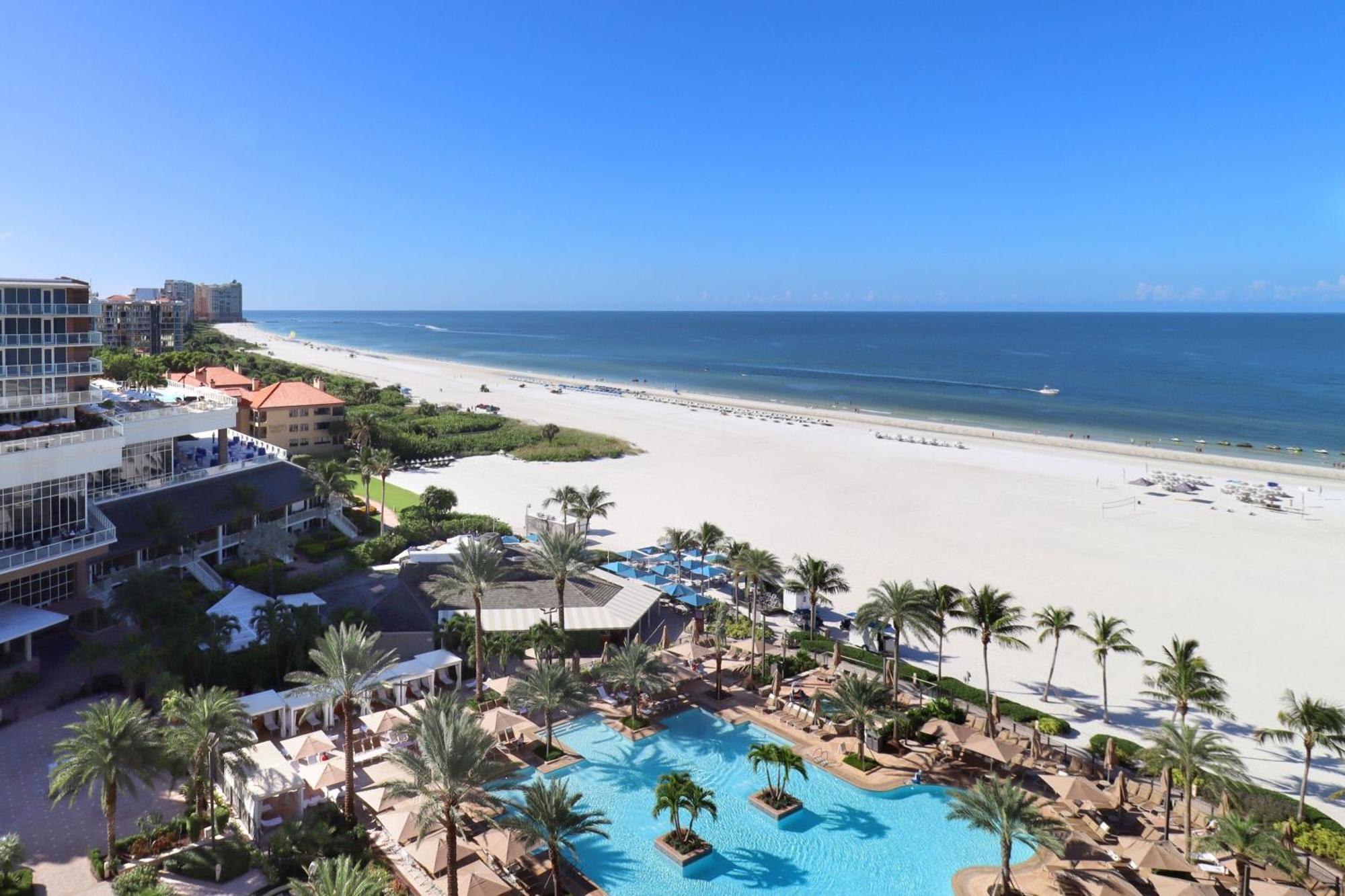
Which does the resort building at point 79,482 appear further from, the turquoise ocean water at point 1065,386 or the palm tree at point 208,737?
the turquoise ocean water at point 1065,386

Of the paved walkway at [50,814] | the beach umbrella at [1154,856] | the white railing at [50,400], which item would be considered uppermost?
the white railing at [50,400]

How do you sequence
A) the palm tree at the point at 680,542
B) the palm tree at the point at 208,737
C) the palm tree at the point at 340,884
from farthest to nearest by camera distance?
the palm tree at the point at 680,542
the palm tree at the point at 208,737
the palm tree at the point at 340,884

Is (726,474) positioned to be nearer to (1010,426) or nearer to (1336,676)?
(1336,676)

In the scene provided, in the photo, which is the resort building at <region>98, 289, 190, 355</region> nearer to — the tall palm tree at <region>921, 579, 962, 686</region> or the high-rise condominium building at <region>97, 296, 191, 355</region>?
the high-rise condominium building at <region>97, 296, 191, 355</region>

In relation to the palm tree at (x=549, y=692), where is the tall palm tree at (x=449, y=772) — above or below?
above

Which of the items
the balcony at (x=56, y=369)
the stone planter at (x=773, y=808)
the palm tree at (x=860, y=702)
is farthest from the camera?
the balcony at (x=56, y=369)

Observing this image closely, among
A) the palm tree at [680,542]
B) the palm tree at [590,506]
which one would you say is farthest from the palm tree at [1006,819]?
the palm tree at [590,506]
